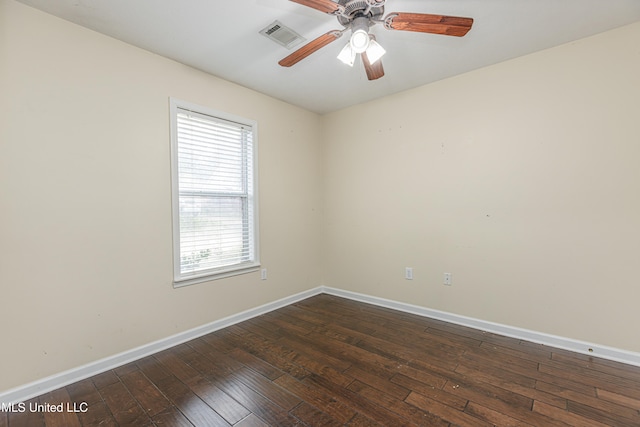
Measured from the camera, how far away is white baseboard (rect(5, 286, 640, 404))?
6.03 ft

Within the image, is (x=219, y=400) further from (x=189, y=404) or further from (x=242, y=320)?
(x=242, y=320)

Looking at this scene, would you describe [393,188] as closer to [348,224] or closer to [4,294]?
[348,224]

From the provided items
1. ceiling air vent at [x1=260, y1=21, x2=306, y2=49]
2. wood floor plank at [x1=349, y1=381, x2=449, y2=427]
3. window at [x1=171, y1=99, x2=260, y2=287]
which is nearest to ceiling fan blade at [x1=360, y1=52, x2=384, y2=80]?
ceiling air vent at [x1=260, y1=21, x2=306, y2=49]

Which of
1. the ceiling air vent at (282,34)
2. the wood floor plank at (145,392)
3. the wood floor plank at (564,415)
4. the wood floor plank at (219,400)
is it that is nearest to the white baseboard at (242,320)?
the wood floor plank at (145,392)

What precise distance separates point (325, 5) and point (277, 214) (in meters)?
2.32

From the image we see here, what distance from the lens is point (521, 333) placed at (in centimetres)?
254

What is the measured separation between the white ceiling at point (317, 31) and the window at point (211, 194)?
0.53m

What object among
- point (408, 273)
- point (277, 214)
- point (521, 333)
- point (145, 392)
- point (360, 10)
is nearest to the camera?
point (360, 10)

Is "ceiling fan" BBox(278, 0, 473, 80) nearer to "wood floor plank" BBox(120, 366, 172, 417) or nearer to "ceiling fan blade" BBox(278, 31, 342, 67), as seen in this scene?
"ceiling fan blade" BBox(278, 31, 342, 67)

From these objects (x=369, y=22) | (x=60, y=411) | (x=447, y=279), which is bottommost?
(x=60, y=411)

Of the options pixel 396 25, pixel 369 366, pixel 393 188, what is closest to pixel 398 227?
pixel 393 188

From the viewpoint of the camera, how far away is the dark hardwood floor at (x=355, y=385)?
160 cm

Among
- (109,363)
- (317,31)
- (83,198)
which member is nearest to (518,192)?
(317,31)

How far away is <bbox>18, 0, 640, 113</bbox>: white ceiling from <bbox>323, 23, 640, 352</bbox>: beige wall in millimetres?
298
